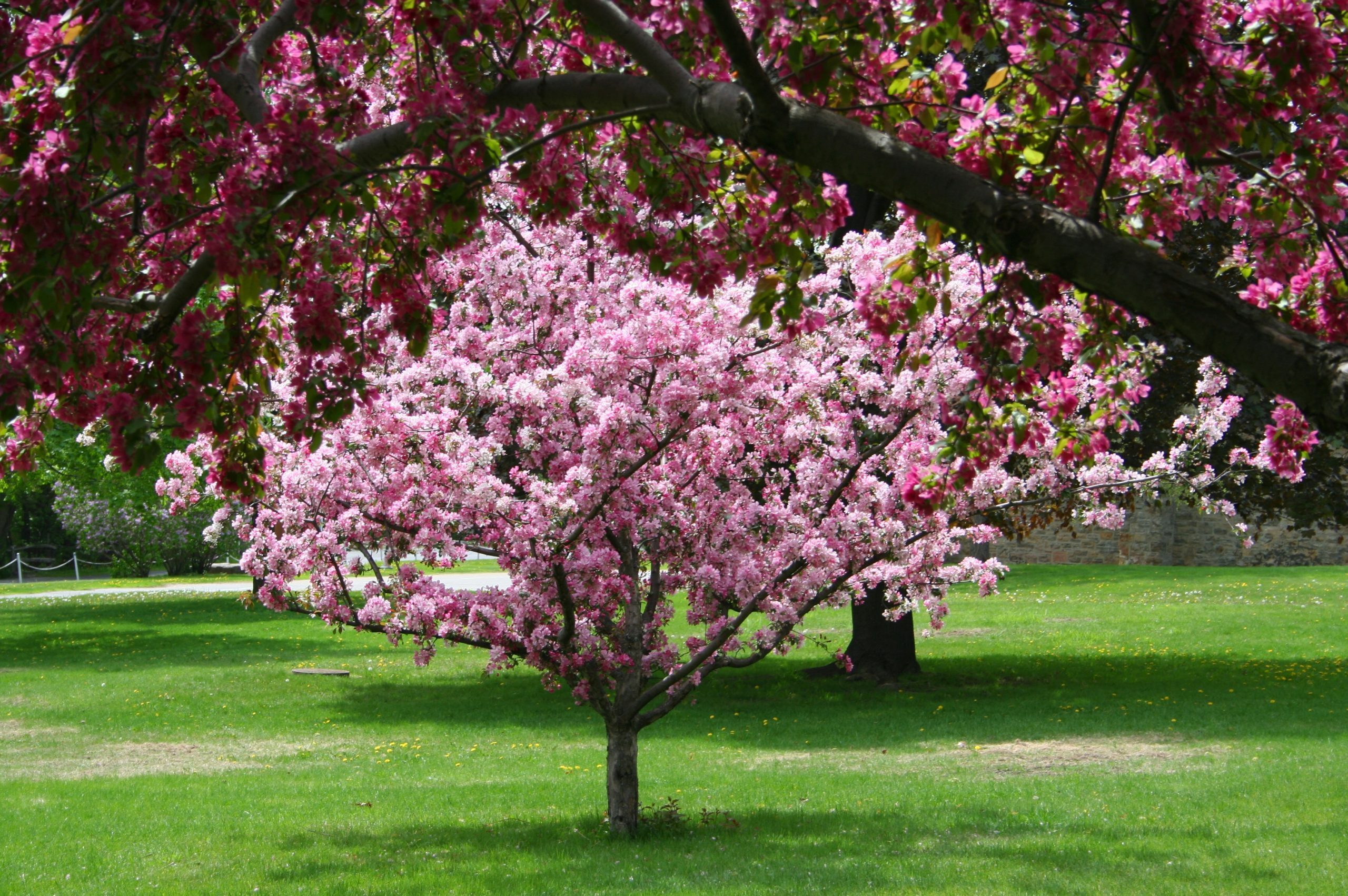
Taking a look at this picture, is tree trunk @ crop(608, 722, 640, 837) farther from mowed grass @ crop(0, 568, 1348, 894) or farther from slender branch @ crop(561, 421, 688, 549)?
slender branch @ crop(561, 421, 688, 549)

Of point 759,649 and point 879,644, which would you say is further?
point 879,644

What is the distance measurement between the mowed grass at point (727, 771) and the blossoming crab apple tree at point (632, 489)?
153 cm

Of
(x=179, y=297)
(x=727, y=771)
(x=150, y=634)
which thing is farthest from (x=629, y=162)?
(x=150, y=634)

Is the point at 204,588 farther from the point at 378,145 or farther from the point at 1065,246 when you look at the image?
the point at 1065,246

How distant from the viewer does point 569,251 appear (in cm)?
991

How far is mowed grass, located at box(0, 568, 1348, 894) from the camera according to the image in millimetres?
7902

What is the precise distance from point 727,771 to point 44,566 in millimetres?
41925

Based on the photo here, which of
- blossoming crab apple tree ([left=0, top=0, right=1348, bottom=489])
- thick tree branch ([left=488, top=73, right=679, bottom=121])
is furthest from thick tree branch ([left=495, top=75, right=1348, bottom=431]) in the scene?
thick tree branch ([left=488, top=73, right=679, bottom=121])

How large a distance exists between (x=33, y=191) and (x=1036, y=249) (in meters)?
2.70

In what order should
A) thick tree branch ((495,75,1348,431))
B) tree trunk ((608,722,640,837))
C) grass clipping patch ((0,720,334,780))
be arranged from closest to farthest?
thick tree branch ((495,75,1348,431))
tree trunk ((608,722,640,837))
grass clipping patch ((0,720,334,780))

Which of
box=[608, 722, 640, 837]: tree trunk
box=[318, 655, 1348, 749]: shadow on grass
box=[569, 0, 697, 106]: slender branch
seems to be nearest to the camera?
box=[569, 0, 697, 106]: slender branch

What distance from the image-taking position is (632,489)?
26.5 ft

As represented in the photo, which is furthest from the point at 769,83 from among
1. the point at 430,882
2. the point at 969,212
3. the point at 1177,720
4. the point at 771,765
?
the point at 1177,720

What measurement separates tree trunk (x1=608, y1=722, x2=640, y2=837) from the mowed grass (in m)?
0.17
